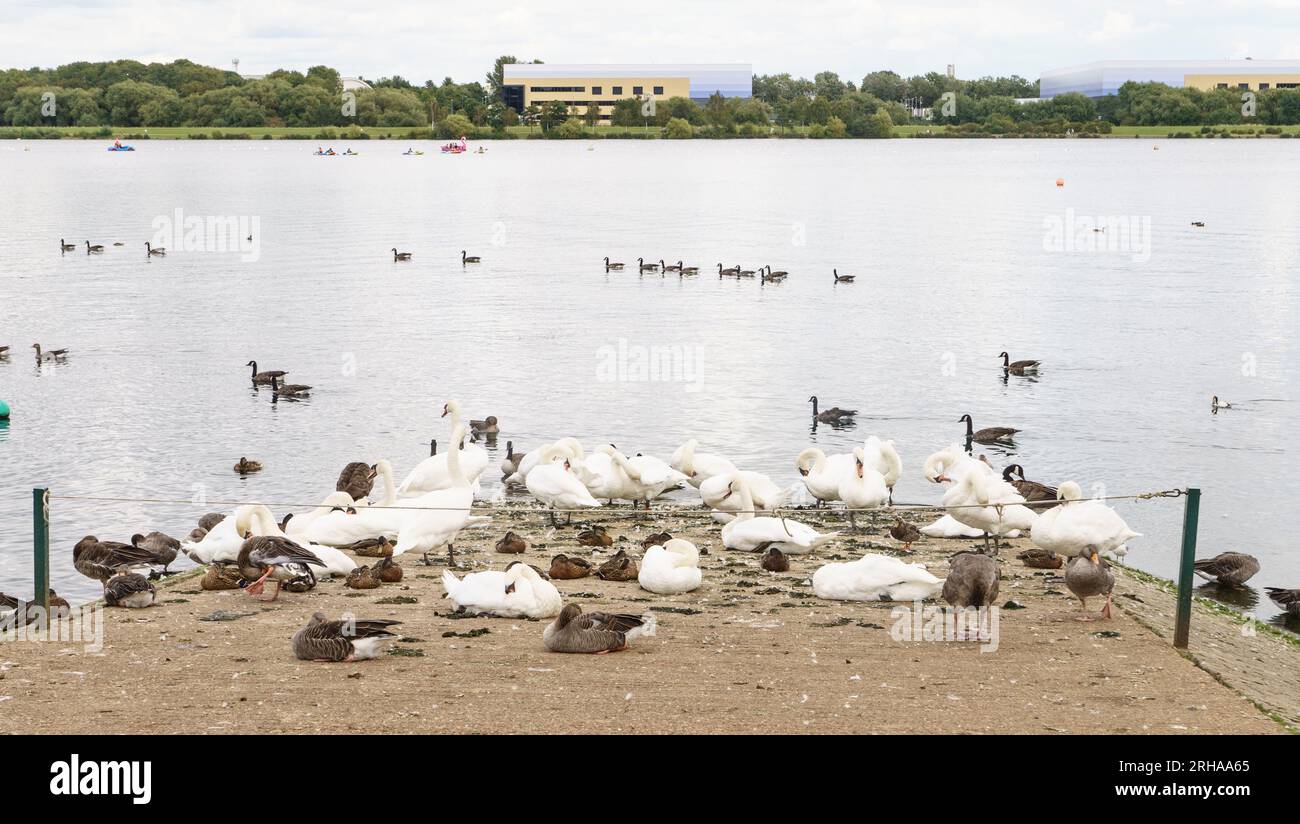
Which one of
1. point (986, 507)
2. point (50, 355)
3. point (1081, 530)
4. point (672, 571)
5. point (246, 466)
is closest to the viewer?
point (672, 571)

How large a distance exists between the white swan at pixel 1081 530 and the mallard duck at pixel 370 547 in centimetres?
733

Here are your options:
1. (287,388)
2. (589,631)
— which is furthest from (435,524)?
(287,388)

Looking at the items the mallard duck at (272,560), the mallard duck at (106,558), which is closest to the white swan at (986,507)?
the mallard duck at (272,560)

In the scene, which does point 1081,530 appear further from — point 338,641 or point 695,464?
point 338,641

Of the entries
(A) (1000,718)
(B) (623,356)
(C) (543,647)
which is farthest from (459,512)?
(B) (623,356)

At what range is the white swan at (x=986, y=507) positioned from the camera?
16750mm

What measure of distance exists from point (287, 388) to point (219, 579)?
1800 centimetres

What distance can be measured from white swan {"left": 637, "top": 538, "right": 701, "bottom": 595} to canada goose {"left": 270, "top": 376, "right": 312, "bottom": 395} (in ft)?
63.6

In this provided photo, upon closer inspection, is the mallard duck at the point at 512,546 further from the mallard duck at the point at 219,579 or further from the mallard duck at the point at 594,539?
the mallard duck at the point at 219,579

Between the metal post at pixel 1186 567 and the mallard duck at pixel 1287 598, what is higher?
the metal post at pixel 1186 567

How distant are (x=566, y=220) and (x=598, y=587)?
7446 cm

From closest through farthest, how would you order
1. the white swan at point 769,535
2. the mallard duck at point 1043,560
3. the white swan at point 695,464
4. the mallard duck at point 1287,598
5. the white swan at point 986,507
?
the mallard duck at point 1043,560
the mallard duck at point 1287,598
the white swan at point 769,535
the white swan at point 986,507
the white swan at point 695,464

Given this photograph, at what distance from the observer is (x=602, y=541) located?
56.6ft

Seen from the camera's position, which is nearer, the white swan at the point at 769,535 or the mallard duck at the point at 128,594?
the mallard duck at the point at 128,594
